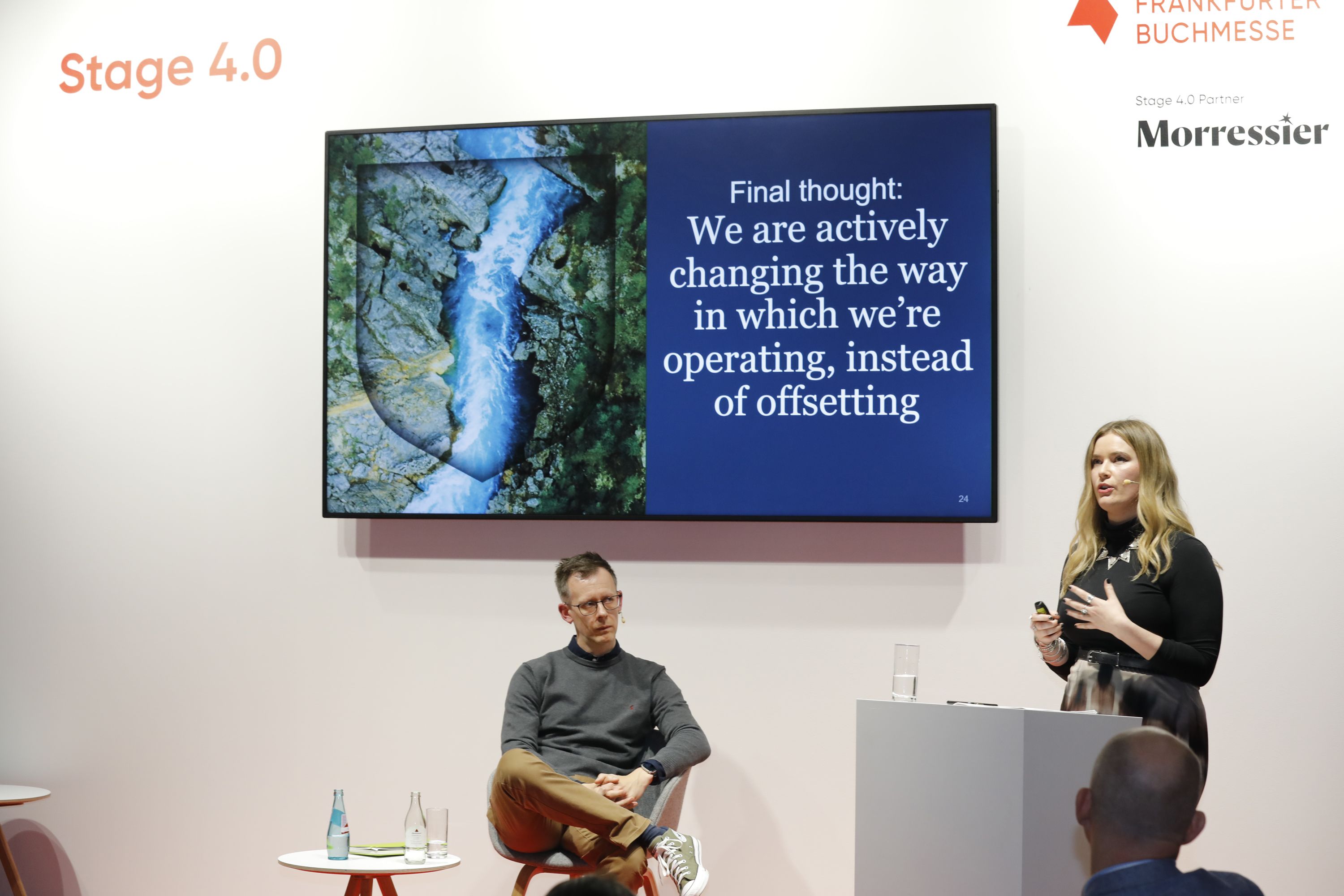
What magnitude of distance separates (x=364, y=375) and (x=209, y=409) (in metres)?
0.67

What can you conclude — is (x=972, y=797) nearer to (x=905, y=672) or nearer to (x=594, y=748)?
(x=905, y=672)

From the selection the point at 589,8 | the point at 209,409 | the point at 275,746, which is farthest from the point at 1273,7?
the point at 275,746

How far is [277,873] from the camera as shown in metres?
4.27

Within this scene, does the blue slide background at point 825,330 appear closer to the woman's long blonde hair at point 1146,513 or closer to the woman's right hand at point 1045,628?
the woman's long blonde hair at point 1146,513

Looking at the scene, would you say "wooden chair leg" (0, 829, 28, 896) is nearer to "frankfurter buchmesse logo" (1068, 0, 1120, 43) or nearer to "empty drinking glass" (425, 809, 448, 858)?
"empty drinking glass" (425, 809, 448, 858)

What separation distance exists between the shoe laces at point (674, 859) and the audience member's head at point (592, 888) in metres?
1.73

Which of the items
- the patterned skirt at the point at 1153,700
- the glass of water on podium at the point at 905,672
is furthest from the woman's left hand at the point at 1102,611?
the glass of water on podium at the point at 905,672

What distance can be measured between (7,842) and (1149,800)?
3.99 metres

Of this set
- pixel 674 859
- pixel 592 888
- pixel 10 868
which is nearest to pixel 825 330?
pixel 674 859

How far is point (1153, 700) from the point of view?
309 cm

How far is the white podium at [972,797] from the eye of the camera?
2.32 meters

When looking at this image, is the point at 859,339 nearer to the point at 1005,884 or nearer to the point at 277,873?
the point at 1005,884

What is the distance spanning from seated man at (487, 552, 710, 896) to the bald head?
145cm

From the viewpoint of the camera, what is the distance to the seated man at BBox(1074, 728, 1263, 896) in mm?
1917
